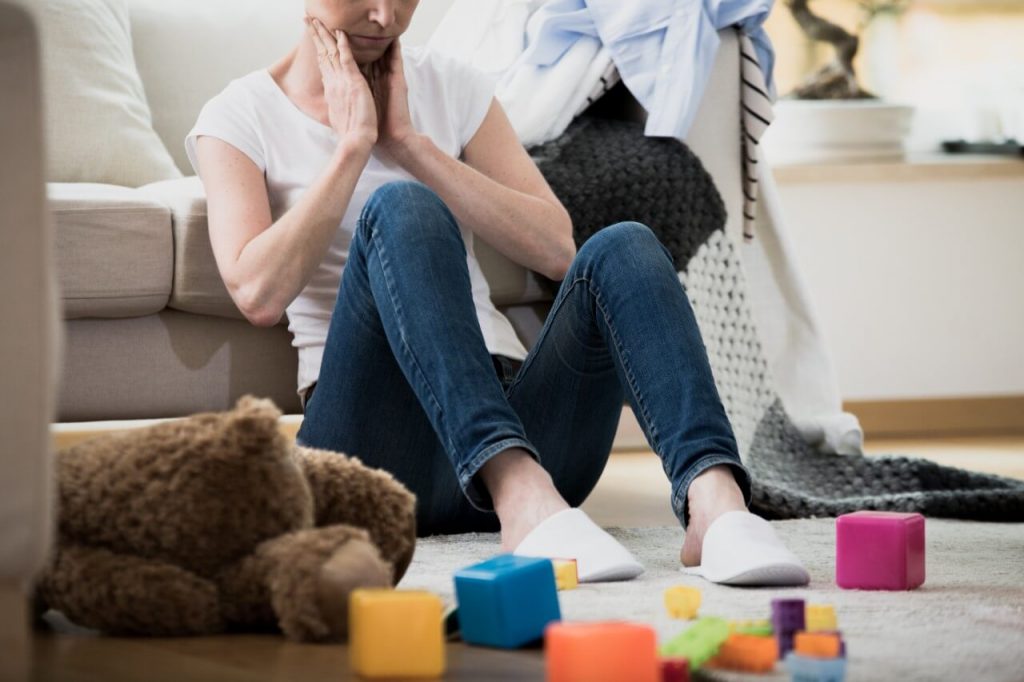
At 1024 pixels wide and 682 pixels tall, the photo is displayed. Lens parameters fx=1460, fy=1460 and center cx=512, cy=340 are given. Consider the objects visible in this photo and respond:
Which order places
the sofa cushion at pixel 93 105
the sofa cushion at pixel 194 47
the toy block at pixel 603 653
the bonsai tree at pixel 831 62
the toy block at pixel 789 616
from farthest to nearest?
the bonsai tree at pixel 831 62 → the sofa cushion at pixel 194 47 → the sofa cushion at pixel 93 105 → the toy block at pixel 789 616 → the toy block at pixel 603 653

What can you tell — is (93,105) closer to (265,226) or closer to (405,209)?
(265,226)

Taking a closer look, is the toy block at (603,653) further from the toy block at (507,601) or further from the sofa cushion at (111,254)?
the sofa cushion at (111,254)

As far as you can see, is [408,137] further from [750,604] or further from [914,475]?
[914,475]

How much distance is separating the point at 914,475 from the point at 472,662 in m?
1.22

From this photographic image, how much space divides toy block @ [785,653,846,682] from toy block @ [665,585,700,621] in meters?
0.24

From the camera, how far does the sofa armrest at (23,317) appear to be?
95cm

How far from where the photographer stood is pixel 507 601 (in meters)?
1.11

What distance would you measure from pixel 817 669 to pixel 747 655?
0.25 feet

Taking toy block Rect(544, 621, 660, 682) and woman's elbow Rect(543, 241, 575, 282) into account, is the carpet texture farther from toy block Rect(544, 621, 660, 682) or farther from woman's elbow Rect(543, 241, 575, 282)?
woman's elbow Rect(543, 241, 575, 282)

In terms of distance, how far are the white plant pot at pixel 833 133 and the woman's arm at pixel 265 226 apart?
6.34ft

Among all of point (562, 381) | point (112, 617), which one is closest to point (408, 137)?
point (562, 381)

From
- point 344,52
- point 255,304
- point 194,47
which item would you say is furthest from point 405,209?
point 194,47

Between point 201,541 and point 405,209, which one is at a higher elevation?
point 405,209

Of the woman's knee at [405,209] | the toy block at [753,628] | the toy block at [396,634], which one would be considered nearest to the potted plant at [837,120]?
the woman's knee at [405,209]
